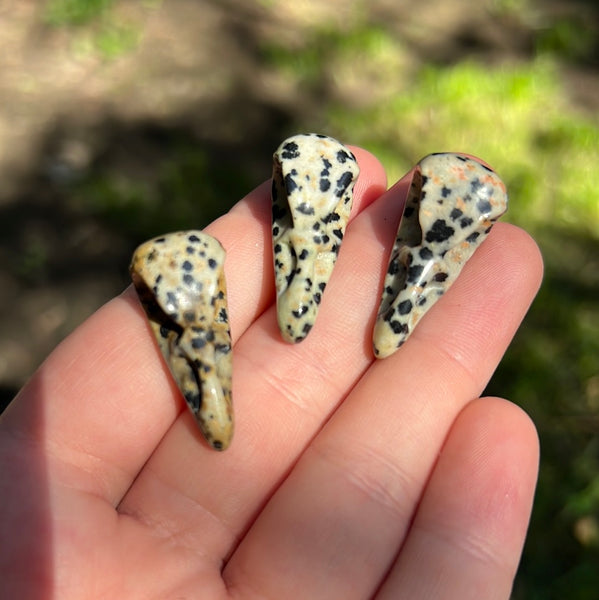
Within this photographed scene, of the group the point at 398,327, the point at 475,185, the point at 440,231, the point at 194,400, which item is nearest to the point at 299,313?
the point at 398,327

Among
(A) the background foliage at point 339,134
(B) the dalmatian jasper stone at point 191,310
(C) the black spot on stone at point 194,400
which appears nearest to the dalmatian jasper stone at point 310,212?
(B) the dalmatian jasper stone at point 191,310

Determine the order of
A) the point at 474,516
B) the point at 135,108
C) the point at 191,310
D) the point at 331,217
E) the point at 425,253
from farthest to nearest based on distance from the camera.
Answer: the point at 135,108
the point at 331,217
the point at 425,253
the point at 191,310
the point at 474,516

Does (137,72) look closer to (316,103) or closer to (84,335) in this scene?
A: (316,103)

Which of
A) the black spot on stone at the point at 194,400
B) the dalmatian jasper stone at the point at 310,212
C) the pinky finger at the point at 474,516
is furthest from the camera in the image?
the dalmatian jasper stone at the point at 310,212

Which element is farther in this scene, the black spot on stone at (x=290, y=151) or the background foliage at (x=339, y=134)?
the background foliage at (x=339, y=134)

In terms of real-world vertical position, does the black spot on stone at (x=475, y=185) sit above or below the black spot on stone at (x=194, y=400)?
above

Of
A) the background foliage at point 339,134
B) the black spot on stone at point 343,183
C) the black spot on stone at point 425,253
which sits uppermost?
the black spot on stone at point 343,183

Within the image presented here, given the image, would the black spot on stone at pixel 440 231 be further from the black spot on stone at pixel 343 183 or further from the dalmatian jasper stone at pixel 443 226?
the black spot on stone at pixel 343 183

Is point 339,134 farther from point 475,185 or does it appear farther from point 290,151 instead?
point 475,185
